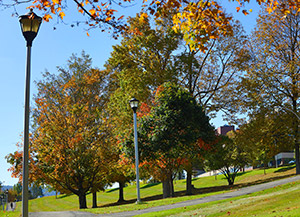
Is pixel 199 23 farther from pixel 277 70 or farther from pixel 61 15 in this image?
pixel 277 70

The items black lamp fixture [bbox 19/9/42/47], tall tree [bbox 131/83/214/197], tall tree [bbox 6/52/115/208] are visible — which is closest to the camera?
black lamp fixture [bbox 19/9/42/47]

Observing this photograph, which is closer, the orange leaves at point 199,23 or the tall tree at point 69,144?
the orange leaves at point 199,23

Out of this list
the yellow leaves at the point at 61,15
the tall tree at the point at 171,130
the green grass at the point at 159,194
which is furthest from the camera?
the tall tree at the point at 171,130

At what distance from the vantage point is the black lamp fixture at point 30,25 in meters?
8.73

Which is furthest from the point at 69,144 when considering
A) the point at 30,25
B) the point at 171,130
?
the point at 30,25

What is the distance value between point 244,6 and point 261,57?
1026 inches

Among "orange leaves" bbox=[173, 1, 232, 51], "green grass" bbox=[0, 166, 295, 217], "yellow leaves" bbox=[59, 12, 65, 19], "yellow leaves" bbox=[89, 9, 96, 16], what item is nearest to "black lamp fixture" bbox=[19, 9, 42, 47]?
"yellow leaves" bbox=[59, 12, 65, 19]

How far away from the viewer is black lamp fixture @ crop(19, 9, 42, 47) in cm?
873

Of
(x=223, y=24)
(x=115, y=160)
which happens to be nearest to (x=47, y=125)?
(x=115, y=160)

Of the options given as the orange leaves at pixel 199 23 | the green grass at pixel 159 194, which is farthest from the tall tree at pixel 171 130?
the orange leaves at pixel 199 23

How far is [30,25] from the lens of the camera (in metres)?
8.78

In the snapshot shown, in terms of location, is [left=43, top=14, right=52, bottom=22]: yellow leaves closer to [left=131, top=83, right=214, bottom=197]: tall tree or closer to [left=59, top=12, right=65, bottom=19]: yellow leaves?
[left=59, top=12, right=65, bottom=19]: yellow leaves

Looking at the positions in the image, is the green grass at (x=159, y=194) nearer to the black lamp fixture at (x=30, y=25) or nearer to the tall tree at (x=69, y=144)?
the tall tree at (x=69, y=144)

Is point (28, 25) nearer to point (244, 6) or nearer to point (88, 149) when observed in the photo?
point (244, 6)
